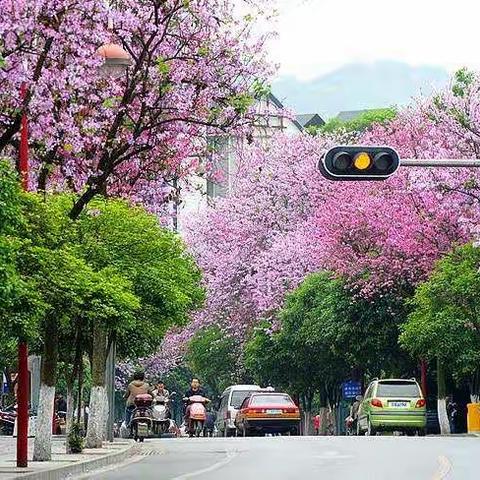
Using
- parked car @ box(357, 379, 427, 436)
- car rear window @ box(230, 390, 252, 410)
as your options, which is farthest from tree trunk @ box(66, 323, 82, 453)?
car rear window @ box(230, 390, 252, 410)

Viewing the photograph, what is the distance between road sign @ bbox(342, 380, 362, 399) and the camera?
62.3 meters

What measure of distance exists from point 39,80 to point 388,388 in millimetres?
23389

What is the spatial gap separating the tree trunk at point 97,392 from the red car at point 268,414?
49.1ft

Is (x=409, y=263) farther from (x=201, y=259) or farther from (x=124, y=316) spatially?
(x=124, y=316)

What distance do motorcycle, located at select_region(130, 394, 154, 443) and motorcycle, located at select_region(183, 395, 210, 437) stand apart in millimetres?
8945

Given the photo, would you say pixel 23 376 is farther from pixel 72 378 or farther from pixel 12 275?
pixel 72 378

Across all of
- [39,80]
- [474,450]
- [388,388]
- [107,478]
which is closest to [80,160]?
[39,80]

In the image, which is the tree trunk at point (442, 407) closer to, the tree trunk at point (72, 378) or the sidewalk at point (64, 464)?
the tree trunk at point (72, 378)

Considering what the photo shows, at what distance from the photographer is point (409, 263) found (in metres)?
50.9

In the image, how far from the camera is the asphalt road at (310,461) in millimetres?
20438

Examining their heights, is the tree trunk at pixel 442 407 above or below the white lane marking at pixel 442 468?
above

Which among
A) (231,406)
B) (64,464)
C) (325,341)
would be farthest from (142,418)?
(325,341)

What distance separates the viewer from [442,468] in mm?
21000

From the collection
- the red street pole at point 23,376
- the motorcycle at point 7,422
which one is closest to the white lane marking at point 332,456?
the red street pole at point 23,376
